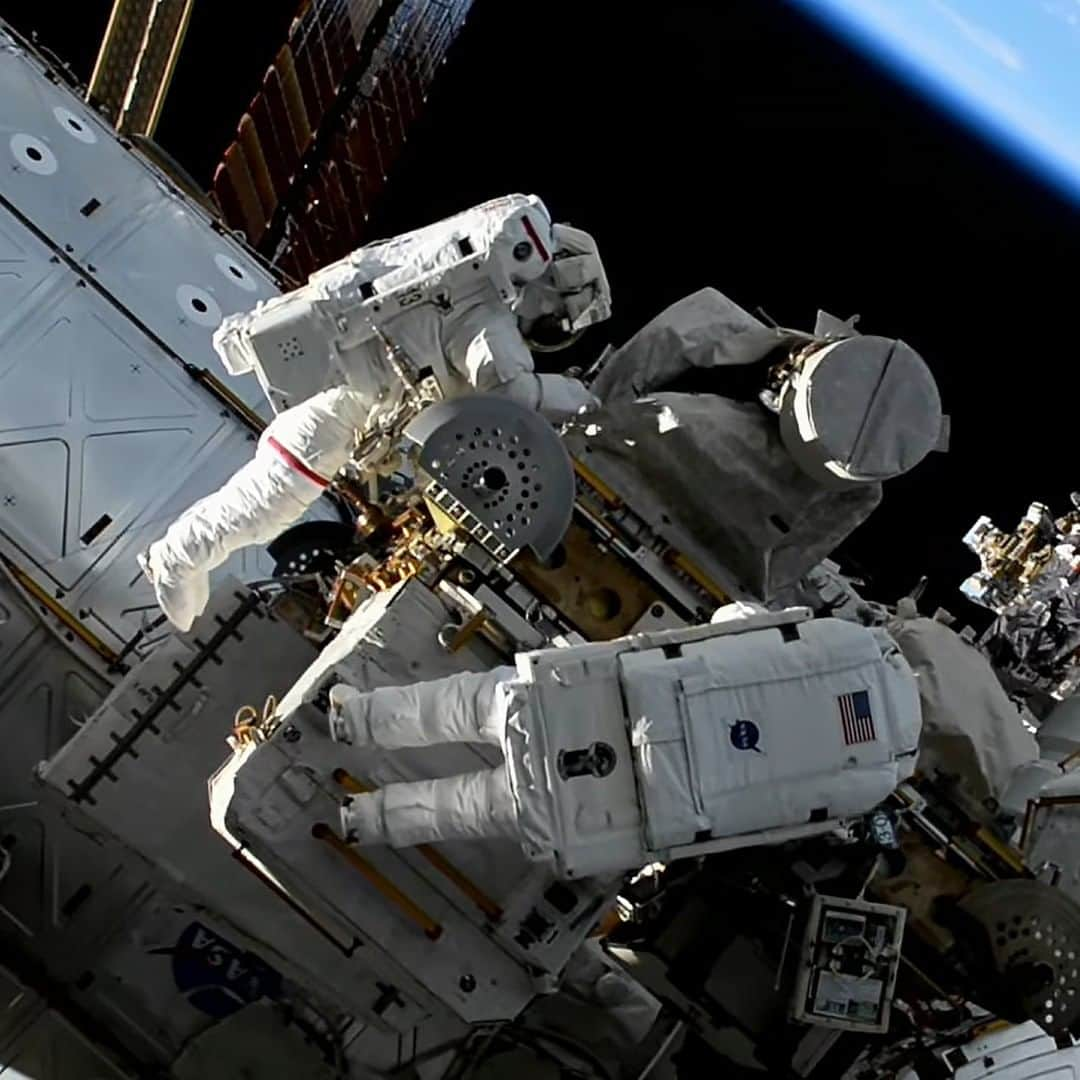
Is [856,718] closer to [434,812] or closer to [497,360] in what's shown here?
[434,812]

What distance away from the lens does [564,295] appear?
3.80m

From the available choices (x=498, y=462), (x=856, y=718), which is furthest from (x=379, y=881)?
(x=856, y=718)

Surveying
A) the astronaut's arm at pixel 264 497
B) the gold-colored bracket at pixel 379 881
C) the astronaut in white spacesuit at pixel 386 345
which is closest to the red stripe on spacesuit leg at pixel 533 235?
the astronaut in white spacesuit at pixel 386 345

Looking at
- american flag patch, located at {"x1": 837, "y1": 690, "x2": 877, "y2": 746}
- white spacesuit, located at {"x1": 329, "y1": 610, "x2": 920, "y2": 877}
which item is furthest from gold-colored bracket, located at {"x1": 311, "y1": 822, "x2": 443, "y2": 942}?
american flag patch, located at {"x1": 837, "y1": 690, "x2": 877, "y2": 746}

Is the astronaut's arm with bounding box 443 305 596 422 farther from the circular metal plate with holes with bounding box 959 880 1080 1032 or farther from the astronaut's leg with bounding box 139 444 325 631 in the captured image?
the circular metal plate with holes with bounding box 959 880 1080 1032

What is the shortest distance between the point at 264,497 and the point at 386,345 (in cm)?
56

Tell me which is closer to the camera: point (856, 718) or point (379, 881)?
point (856, 718)

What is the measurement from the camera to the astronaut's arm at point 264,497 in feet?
11.9

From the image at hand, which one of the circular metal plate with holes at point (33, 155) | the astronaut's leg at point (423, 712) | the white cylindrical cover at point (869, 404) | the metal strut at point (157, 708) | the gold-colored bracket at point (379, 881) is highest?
the white cylindrical cover at point (869, 404)

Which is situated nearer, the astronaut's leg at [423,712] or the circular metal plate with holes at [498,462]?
the astronaut's leg at [423,712]

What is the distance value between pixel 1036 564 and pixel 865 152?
8.58 metres

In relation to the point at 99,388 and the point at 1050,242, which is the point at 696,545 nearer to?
the point at 99,388

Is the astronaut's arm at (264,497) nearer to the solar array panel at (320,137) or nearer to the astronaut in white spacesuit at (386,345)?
the astronaut in white spacesuit at (386,345)

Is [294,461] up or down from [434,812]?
up
